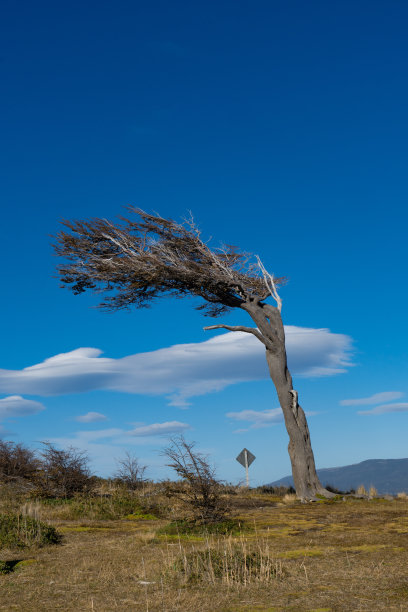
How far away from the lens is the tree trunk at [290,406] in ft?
67.2

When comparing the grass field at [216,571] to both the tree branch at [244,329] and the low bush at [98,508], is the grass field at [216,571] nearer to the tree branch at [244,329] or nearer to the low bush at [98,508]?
the low bush at [98,508]

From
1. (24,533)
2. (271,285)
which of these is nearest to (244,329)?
(271,285)

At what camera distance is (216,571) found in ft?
25.4

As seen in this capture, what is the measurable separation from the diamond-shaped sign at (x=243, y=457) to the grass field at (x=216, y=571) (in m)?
12.6

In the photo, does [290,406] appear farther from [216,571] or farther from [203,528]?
[216,571]

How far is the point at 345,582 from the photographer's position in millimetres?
7121

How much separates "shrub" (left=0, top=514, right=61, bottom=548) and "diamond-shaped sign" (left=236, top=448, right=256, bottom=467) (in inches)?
563

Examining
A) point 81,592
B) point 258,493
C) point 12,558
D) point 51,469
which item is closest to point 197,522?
point 12,558

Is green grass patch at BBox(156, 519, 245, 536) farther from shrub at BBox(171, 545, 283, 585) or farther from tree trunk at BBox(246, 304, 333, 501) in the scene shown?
tree trunk at BBox(246, 304, 333, 501)

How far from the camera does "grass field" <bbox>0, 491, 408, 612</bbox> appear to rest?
6.48 m

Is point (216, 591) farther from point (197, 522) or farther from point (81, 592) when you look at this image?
point (197, 522)

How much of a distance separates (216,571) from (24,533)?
5.04 metres

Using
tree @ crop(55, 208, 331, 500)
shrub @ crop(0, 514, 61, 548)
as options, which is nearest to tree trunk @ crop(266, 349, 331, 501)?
tree @ crop(55, 208, 331, 500)

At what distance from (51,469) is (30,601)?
12704 millimetres
